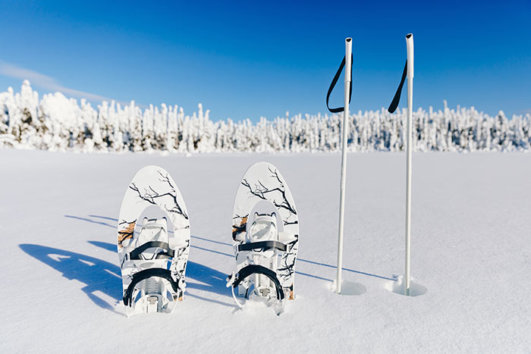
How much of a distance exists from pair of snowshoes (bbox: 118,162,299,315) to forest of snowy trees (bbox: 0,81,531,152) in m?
39.1

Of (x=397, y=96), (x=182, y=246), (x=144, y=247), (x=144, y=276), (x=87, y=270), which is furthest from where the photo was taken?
(x=87, y=270)

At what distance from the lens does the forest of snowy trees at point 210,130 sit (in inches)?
1524

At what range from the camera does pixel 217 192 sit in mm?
9945

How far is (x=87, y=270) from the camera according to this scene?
3629mm

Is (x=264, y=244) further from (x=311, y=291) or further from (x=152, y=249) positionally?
(x=152, y=249)

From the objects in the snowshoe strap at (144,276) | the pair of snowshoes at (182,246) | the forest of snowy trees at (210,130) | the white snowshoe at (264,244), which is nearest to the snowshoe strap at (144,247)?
the pair of snowshoes at (182,246)

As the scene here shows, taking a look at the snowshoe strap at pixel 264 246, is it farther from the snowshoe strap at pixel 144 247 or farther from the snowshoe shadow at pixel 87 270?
the snowshoe shadow at pixel 87 270

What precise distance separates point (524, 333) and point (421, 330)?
768 millimetres

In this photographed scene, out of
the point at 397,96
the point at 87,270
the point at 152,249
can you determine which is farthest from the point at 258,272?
the point at 87,270

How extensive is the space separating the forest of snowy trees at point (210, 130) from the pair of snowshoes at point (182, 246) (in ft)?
128

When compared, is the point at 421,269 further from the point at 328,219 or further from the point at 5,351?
the point at 5,351

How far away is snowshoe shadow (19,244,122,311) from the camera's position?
119 inches

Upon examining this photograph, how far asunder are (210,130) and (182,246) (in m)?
67.0

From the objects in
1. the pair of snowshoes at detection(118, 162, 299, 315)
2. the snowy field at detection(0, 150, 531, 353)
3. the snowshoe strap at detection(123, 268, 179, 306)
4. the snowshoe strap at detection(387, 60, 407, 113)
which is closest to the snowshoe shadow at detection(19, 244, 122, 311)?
the snowy field at detection(0, 150, 531, 353)
